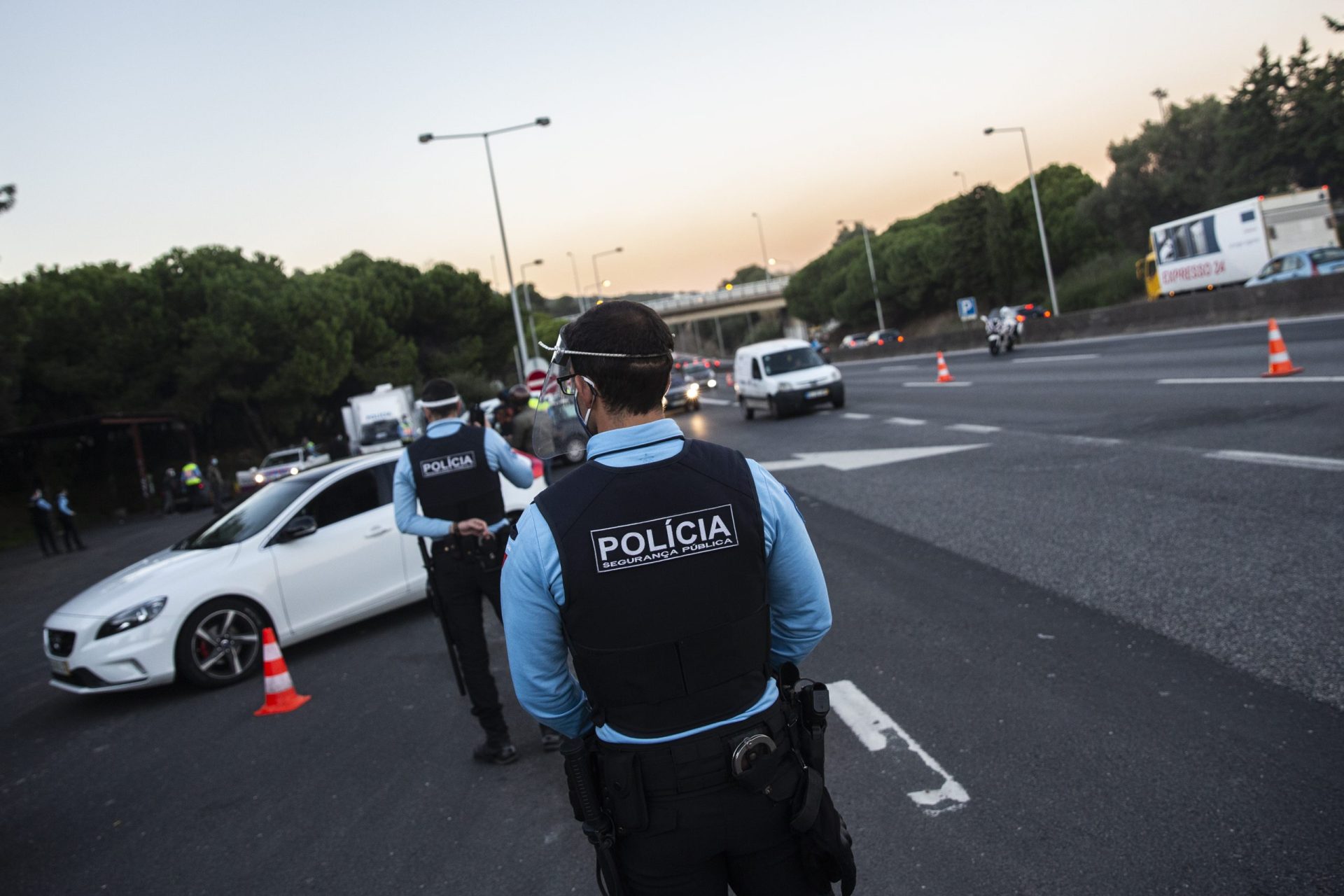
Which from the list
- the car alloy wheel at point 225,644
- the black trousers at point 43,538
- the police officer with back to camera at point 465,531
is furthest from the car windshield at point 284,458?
the police officer with back to camera at point 465,531

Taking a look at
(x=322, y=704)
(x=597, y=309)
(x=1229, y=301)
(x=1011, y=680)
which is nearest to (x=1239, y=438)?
(x=1011, y=680)

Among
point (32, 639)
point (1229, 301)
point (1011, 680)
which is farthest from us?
point (1229, 301)

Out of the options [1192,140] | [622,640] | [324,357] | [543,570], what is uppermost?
[1192,140]

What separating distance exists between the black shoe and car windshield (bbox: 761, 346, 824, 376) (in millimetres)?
18289

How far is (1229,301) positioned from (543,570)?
94.1 feet

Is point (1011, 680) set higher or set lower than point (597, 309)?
lower

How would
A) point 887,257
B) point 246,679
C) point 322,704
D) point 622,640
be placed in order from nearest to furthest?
point 622,640
point 322,704
point 246,679
point 887,257

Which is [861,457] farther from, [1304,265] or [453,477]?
[1304,265]

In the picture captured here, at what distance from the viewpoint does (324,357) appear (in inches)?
1917

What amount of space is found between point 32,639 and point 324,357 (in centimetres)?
3891

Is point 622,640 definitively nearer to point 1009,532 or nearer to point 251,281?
point 1009,532

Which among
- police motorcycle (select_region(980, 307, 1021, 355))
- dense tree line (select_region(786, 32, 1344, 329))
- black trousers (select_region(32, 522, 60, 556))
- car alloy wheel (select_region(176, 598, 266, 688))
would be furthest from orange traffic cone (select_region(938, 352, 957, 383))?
dense tree line (select_region(786, 32, 1344, 329))

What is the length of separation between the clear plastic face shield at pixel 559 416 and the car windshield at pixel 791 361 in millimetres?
19686

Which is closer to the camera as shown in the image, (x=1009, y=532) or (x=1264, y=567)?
(x=1264, y=567)
